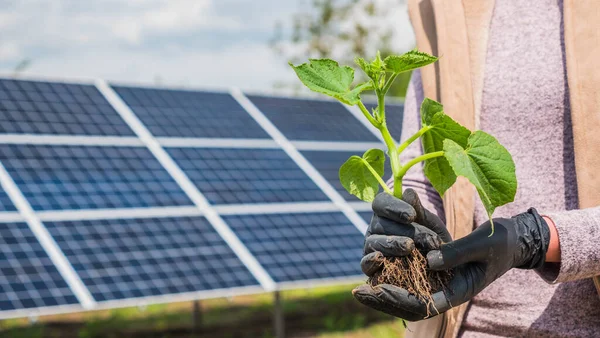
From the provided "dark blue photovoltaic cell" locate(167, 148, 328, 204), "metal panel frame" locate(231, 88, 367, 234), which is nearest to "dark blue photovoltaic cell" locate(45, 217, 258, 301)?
"dark blue photovoltaic cell" locate(167, 148, 328, 204)

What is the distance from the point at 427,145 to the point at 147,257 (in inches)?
174

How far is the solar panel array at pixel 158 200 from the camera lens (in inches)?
225

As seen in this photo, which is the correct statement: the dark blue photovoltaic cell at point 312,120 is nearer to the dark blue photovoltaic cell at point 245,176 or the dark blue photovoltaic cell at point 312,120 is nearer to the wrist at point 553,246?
the dark blue photovoltaic cell at point 245,176

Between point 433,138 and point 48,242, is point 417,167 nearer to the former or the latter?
point 433,138

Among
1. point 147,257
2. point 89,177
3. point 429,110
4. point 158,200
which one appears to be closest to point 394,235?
point 429,110

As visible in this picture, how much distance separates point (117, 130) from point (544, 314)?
5832 millimetres

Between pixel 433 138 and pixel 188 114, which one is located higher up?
pixel 188 114

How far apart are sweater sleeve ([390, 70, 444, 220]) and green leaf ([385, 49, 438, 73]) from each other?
490 mm

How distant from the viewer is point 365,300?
6.03 feet

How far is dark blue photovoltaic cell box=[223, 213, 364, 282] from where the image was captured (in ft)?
20.6

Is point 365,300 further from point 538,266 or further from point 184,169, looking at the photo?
point 184,169

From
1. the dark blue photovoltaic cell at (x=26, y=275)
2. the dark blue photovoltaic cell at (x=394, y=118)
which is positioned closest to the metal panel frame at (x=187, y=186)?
the dark blue photovoltaic cell at (x=26, y=275)

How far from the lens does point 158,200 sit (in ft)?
21.9

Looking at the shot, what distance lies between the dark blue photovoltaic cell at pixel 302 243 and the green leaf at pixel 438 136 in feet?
13.7
